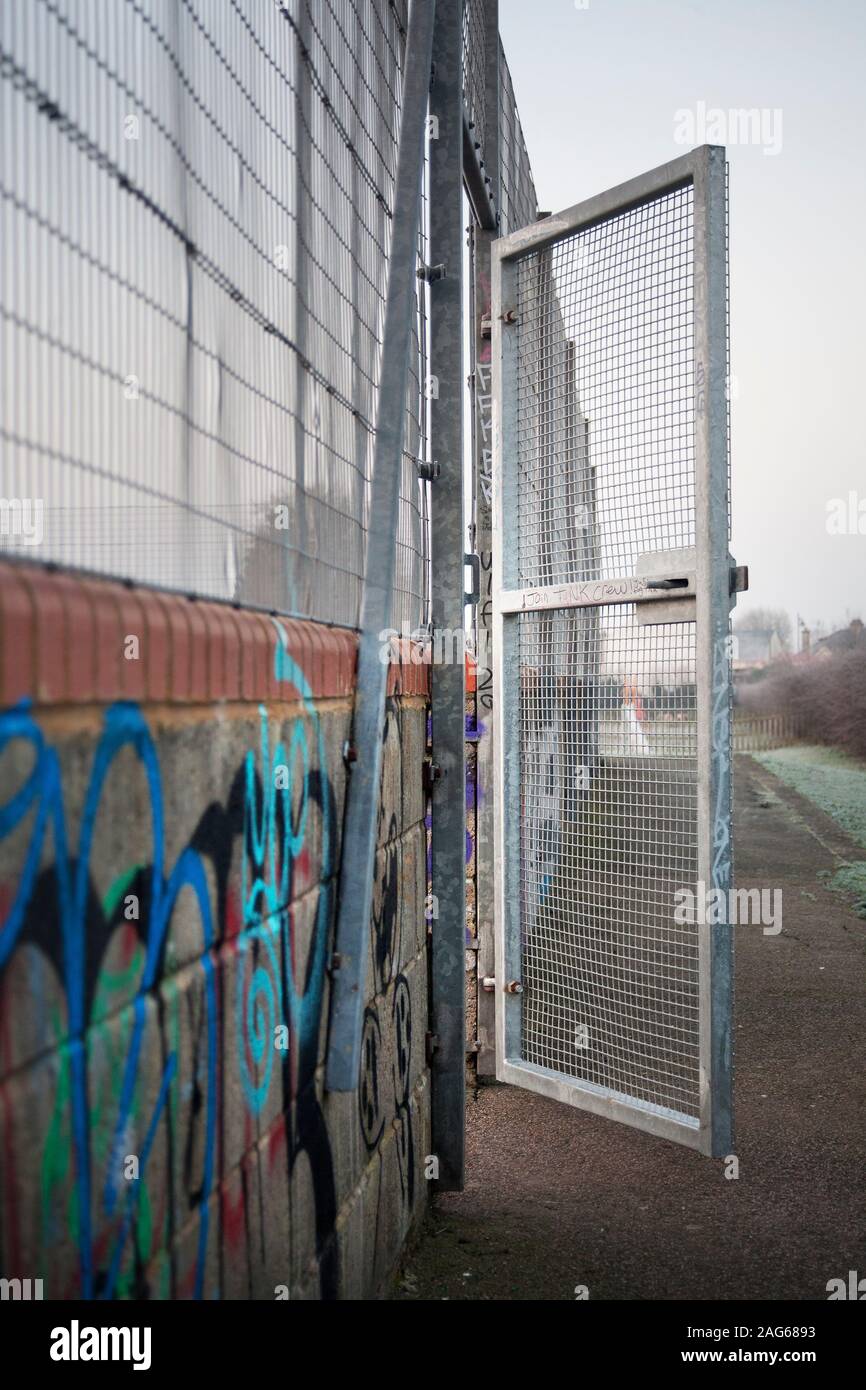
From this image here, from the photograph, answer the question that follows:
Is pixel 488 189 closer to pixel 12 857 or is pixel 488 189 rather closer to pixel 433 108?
pixel 433 108

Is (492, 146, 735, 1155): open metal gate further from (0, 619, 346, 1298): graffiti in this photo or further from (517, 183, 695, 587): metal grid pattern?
(0, 619, 346, 1298): graffiti

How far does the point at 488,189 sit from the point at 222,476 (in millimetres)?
3792

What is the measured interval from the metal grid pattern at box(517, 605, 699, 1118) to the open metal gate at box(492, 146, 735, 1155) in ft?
0.04

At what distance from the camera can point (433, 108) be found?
4238mm

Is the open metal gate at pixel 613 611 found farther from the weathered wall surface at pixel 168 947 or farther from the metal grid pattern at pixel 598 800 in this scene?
the weathered wall surface at pixel 168 947

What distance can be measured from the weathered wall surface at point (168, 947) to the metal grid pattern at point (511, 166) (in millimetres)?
4133

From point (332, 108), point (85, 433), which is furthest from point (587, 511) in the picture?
point (85, 433)

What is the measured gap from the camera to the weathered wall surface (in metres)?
1.30

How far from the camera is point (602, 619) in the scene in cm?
459

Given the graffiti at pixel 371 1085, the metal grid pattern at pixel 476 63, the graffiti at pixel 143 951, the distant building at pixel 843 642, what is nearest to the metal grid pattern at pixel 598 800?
the graffiti at pixel 371 1085

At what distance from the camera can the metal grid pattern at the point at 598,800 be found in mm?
4398

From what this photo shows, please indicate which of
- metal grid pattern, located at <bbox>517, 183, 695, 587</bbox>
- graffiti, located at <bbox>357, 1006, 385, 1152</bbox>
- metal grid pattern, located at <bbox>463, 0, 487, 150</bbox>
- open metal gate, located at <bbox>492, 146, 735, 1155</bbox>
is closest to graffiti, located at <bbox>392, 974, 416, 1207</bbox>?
graffiti, located at <bbox>357, 1006, 385, 1152</bbox>

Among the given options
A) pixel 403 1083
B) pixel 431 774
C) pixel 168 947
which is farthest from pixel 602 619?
pixel 168 947
